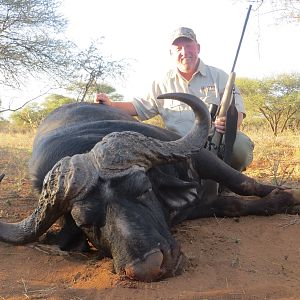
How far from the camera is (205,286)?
2.48m

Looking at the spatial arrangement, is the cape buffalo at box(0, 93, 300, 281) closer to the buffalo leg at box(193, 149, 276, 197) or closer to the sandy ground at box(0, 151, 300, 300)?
the sandy ground at box(0, 151, 300, 300)

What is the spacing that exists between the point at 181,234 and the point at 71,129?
3.67ft

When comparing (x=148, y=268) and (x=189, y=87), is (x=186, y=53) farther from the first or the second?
(x=148, y=268)

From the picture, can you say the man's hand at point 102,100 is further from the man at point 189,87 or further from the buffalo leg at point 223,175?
the buffalo leg at point 223,175

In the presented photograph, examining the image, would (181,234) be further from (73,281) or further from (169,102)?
(169,102)

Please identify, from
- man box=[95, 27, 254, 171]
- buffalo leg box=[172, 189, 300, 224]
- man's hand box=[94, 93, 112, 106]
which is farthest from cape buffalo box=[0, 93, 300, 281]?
man box=[95, 27, 254, 171]

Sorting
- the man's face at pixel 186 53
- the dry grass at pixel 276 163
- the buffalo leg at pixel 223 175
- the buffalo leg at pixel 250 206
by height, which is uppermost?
the man's face at pixel 186 53

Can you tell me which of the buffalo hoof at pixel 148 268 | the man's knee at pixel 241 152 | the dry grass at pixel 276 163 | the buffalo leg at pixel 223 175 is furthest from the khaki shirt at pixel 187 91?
the buffalo hoof at pixel 148 268

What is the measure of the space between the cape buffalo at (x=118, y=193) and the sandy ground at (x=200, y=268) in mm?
117

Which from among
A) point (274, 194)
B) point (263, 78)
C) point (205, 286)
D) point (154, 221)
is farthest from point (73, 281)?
point (263, 78)

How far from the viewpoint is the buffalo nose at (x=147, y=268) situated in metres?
2.47

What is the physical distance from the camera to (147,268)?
8.13 feet

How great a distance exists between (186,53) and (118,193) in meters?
2.95

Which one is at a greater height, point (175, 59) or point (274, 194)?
point (175, 59)
